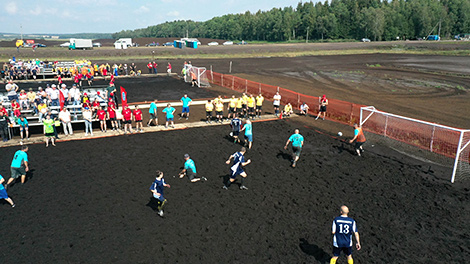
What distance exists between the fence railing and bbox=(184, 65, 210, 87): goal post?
188cm

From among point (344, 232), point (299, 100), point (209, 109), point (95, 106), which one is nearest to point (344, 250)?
point (344, 232)

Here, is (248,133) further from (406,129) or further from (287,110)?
(406,129)

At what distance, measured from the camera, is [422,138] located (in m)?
17.1

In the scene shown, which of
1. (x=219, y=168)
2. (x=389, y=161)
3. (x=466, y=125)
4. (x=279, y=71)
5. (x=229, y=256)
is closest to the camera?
(x=229, y=256)

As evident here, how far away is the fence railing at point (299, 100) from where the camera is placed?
2238cm

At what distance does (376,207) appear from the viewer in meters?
11.4

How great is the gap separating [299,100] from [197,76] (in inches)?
597

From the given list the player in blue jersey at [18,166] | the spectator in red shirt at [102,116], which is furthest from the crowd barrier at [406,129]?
the player in blue jersey at [18,166]

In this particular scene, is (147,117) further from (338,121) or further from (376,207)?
(376,207)

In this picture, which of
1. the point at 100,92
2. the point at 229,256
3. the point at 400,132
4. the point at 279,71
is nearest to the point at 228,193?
the point at 229,256

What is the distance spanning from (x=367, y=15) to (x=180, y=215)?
129m

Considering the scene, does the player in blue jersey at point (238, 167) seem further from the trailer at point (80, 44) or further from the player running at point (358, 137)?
the trailer at point (80, 44)

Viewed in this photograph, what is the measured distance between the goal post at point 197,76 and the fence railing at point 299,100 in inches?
74.1

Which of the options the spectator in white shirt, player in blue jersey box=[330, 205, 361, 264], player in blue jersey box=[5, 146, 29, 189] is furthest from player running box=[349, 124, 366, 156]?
the spectator in white shirt
